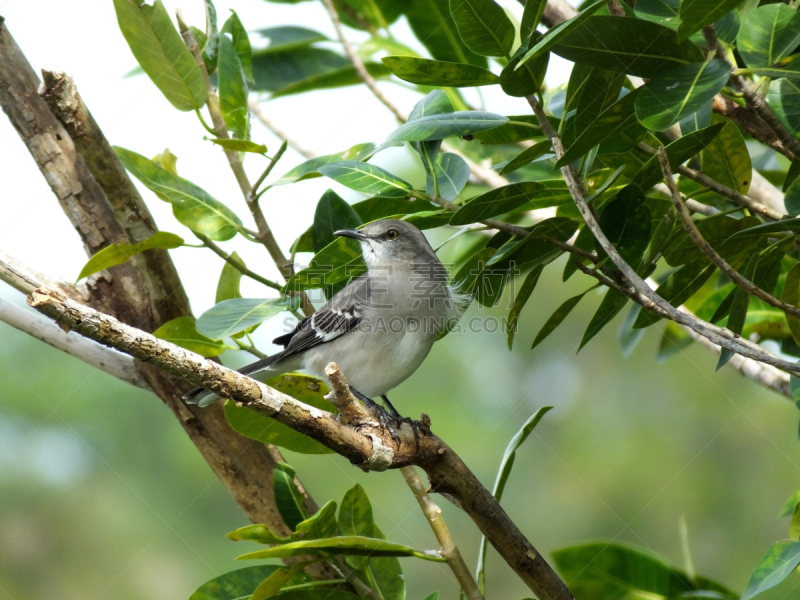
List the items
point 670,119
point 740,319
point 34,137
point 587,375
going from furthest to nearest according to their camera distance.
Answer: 1. point 587,375
2. point 34,137
3. point 740,319
4. point 670,119

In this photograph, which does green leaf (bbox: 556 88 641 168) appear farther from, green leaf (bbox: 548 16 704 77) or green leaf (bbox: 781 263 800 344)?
green leaf (bbox: 781 263 800 344)

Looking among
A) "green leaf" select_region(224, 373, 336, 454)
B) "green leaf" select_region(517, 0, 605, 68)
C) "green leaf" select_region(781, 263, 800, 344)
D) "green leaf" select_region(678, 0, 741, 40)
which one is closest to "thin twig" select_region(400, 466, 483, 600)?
"green leaf" select_region(224, 373, 336, 454)

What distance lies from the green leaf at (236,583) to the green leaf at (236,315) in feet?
3.10

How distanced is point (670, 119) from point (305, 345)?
2.36 m

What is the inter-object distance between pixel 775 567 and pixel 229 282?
2.55 meters

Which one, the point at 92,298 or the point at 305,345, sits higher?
the point at 92,298

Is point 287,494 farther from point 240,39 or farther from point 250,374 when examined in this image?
point 240,39

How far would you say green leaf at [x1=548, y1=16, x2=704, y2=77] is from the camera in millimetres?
1762

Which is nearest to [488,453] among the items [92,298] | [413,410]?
[413,410]

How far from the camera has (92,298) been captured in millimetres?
3184

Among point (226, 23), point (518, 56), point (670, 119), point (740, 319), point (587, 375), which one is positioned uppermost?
point (226, 23)

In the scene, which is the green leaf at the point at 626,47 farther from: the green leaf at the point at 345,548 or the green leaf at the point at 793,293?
the green leaf at the point at 345,548

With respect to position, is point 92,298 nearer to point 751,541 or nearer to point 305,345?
point 305,345

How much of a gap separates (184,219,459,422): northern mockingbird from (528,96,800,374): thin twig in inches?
53.5
